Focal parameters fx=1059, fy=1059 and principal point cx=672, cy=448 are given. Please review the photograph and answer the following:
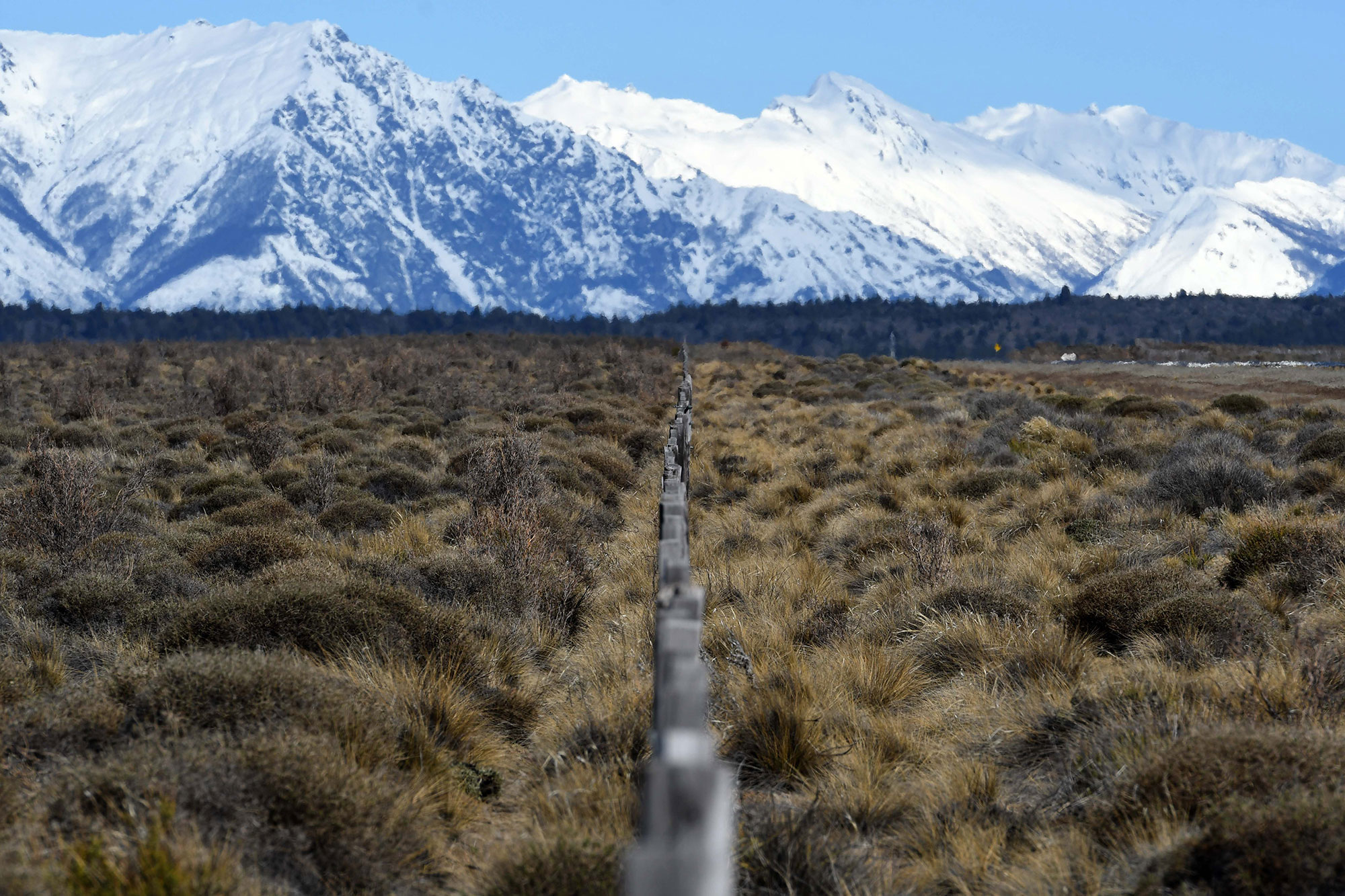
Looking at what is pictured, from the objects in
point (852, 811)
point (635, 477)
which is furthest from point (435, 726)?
point (635, 477)

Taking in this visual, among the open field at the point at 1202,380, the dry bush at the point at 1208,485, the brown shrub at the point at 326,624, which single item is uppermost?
the open field at the point at 1202,380

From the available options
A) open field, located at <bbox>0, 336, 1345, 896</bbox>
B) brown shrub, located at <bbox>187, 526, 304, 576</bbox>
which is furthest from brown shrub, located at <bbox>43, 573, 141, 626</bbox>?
brown shrub, located at <bbox>187, 526, 304, 576</bbox>

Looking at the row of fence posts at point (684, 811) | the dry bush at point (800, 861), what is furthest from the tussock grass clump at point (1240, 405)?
the row of fence posts at point (684, 811)

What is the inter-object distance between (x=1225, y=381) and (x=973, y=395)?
51.6 feet

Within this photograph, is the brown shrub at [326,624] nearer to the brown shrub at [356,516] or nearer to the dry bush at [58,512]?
the dry bush at [58,512]

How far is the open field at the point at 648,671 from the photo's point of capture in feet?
11.0

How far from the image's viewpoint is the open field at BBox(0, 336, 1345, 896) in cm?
334

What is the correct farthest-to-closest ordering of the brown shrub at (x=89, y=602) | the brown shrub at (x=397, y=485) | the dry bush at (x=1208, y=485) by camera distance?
the brown shrub at (x=397, y=485), the dry bush at (x=1208, y=485), the brown shrub at (x=89, y=602)

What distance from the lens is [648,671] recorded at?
550 centimetres

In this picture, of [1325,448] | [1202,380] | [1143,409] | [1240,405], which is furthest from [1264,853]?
[1202,380]

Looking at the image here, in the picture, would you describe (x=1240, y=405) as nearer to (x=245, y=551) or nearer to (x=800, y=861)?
(x=245, y=551)

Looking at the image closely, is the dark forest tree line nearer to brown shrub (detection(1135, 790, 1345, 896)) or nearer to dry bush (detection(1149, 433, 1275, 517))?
dry bush (detection(1149, 433, 1275, 517))

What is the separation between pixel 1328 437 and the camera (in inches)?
497

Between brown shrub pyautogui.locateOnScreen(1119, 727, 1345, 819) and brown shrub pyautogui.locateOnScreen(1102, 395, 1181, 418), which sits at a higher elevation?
brown shrub pyautogui.locateOnScreen(1102, 395, 1181, 418)
